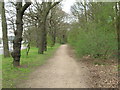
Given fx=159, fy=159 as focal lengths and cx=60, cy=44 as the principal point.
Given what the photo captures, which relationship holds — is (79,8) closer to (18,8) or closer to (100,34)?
(100,34)

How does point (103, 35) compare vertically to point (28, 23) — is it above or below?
below

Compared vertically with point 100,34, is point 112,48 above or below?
below

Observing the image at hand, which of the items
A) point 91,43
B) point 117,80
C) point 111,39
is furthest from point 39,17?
point 117,80

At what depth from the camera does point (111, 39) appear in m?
11.1

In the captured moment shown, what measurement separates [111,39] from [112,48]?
645 millimetres

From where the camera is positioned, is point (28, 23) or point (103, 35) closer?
point (103, 35)

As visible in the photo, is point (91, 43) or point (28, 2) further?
point (91, 43)

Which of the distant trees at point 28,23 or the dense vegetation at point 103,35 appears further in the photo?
the dense vegetation at point 103,35

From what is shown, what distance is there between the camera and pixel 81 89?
5.90 metres

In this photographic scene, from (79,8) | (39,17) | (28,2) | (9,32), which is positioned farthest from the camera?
(79,8)

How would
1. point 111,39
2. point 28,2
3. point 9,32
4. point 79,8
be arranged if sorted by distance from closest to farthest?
point 28,2
point 111,39
point 9,32
point 79,8

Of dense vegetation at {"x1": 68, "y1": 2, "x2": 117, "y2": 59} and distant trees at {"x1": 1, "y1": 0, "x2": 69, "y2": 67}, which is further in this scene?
dense vegetation at {"x1": 68, "y1": 2, "x2": 117, "y2": 59}

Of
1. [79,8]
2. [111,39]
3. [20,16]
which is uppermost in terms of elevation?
[79,8]

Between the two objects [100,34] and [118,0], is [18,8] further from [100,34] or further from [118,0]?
[118,0]
